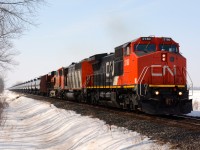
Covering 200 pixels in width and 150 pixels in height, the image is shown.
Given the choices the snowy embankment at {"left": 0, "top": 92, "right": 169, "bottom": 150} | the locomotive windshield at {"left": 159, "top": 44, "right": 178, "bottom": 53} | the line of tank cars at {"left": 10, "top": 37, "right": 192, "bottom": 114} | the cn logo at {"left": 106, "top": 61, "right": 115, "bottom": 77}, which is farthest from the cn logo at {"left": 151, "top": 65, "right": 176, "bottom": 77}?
the cn logo at {"left": 106, "top": 61, "right": 115, "bottom": 77}

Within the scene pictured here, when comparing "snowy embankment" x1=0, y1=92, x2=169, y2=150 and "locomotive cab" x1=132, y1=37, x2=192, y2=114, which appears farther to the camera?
"locomotive cab" x1=132, y1=37, x2=192, y2=114

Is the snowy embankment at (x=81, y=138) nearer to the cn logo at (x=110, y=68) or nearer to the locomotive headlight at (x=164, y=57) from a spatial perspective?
the locomotive headlight at (x=164, y=57)

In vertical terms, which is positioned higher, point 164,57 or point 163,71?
point 164,57

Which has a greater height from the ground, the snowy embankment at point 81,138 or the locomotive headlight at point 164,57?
the locomotive headlight at point 164,57

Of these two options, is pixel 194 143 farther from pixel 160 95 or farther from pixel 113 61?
pixel 113 61

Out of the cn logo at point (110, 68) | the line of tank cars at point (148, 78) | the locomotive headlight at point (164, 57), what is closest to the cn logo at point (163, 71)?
the line of tank cars at point (148, 78)

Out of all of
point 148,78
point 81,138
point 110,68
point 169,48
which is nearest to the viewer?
point 81,138

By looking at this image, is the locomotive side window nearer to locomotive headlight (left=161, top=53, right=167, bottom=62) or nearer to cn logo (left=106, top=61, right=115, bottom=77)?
locomotive headlight (left=161, top=53, right=167, bottom=62)

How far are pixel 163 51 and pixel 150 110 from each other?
10.1ft

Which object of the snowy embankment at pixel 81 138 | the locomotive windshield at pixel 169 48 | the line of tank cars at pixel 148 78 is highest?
the locomotive windshield at pixel 169 48

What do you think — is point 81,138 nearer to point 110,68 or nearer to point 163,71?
point 163,71

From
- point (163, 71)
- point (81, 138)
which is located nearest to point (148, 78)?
point (163, 71)

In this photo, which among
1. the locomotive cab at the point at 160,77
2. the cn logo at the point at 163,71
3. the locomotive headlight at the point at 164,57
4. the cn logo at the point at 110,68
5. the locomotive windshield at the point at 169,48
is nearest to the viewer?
the locomotive cab at the point at 160,77

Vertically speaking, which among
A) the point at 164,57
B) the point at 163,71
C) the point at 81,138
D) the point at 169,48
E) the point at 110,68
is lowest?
the point at 81,138
